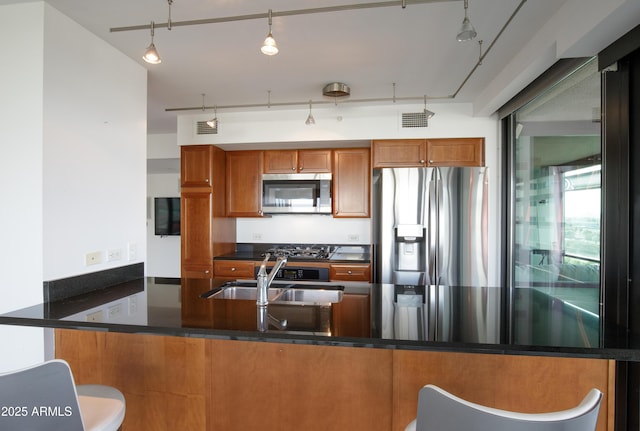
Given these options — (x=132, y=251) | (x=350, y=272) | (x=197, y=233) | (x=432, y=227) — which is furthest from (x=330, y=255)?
(x=132, y=251)

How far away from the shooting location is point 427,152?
11.3 ft

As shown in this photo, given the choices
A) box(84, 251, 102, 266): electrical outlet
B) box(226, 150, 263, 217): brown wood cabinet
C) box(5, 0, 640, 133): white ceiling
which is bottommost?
box(84, 251, 102, 266): electrical outlet

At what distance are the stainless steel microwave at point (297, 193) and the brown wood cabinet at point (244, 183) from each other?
110 mm

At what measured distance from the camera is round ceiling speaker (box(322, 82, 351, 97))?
2879 millimetres

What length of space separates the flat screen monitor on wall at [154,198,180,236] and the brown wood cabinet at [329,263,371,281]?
8.29 ft

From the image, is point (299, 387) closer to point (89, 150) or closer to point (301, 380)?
point (301, 380)

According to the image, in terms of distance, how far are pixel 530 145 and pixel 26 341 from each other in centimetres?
359

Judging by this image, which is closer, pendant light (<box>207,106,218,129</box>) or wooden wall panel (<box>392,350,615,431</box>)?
wooden wall panel (<box>392,350,615,431</box>)

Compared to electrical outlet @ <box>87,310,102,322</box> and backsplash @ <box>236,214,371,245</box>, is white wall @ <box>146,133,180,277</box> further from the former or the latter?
electrical outlet @ <box>87,310,102,322</box>

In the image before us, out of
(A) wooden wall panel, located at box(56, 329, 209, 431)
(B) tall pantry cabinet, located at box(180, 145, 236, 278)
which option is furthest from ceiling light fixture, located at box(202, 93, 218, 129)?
(A) wooden wall panel, located at box(56, 329, 209, 431)

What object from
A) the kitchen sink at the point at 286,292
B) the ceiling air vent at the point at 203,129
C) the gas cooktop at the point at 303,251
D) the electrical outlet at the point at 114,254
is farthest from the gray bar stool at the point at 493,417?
the ceiling air vent at the point at 203,129

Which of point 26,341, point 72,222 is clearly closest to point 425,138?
point 72,222

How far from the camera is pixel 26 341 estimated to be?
1.77 meters

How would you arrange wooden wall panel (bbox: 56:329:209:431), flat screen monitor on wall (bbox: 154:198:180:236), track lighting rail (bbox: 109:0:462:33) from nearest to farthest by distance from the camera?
wooden wall panel (bbox: 56:329:209:431)
track lighting rail (bbox: 109:0:462:33)
flat screen monitor on wall (bbox: 154:198:180:236)
